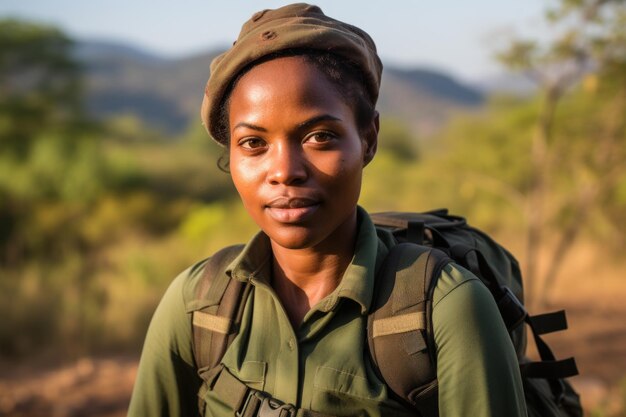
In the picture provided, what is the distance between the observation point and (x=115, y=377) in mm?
7434

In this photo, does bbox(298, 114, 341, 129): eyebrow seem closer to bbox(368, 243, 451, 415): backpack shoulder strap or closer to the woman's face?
the woman's face

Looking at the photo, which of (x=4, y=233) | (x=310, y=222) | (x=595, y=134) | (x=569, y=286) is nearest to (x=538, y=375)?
(x=310, y=222)

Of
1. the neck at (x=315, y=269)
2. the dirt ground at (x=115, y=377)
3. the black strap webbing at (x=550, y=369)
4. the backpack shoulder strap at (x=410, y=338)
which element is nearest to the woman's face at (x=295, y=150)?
the neck at (x=315, y=269)

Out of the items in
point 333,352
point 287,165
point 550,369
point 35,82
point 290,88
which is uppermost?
point 35,82

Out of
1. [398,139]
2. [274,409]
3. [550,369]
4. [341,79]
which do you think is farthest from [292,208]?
[398,139]

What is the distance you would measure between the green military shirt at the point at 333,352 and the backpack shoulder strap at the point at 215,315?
0.07ft

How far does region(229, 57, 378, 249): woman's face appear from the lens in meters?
1.58

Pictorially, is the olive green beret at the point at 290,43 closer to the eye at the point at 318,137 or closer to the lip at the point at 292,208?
the eye at the point at 318,137

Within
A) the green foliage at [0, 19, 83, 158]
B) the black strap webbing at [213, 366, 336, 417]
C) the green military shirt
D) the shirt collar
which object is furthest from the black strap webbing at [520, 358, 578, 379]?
the green foliage at [0, 19, 83, 158]

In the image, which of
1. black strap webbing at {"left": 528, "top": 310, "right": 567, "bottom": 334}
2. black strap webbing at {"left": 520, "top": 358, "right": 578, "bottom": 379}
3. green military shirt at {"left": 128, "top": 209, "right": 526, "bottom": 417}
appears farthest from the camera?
black strap webbing at {"left": 528, "top": 310, "right": 567, "bottom": 334}

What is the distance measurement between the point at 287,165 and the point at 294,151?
0.03m

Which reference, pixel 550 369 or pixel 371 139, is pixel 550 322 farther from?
pixel 371 139

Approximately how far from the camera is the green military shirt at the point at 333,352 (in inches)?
58.1

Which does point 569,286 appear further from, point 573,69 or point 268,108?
point 268,108
